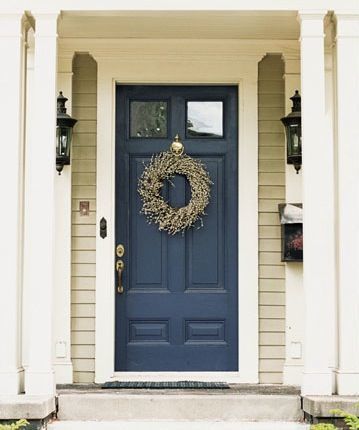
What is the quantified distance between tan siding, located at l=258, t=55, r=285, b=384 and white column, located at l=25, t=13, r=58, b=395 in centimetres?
172

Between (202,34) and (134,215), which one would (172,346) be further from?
(202,34)

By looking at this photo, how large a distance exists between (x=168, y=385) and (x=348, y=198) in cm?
185

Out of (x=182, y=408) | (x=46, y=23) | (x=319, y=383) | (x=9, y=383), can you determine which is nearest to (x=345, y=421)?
(x=319, y=383)

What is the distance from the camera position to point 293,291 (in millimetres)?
6324

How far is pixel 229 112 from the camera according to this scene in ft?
21.3

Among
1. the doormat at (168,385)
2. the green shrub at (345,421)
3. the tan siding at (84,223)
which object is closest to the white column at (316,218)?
the green shrub at (345,421)

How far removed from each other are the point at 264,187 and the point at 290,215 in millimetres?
306

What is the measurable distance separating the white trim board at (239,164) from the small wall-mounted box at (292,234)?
0.22 m

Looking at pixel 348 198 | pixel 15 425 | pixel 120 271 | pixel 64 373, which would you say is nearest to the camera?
pixel 15 425

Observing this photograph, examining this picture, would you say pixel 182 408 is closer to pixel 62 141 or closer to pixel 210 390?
pixel 210 390

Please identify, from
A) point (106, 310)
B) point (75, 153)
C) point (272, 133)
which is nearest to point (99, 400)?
point (106, 310)

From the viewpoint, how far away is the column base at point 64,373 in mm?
6223

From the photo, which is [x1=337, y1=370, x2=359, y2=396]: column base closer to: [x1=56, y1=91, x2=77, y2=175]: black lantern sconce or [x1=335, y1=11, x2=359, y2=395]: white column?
[x1=335, y1=11, x2=359, y2=395]: white column

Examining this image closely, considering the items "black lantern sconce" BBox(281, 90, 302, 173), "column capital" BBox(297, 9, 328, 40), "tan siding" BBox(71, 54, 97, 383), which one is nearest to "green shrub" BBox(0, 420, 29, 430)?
"tan siding" BBox(71, 54, 97, 383)
